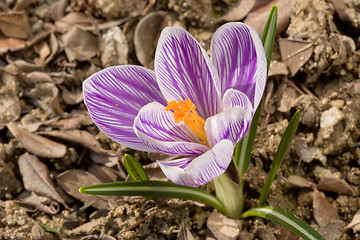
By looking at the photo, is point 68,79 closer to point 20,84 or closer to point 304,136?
point 20,84

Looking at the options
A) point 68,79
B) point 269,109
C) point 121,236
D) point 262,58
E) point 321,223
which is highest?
point 262,58

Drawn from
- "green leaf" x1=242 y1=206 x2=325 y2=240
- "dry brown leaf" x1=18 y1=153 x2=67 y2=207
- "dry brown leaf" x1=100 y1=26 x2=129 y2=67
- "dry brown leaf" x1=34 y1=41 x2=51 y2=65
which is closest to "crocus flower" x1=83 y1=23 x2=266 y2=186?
"green leaf" x1=242 y1=206 x2=325 y2=240

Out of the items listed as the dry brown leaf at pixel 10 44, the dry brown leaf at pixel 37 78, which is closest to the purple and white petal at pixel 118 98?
the dry brown leaf at pixel 37 78

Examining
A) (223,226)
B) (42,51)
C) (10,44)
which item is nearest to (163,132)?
(223,226)

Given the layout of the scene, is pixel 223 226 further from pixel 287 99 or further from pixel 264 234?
pixel 287 99

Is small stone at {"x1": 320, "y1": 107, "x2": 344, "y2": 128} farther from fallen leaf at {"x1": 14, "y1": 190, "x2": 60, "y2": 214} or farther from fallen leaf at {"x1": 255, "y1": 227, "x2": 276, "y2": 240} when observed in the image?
fallen leaf at {"x1": 14, "y1": 190, "x2": 60, "y2": 214}

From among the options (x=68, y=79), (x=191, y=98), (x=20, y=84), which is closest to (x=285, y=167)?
(x=191, y=98)
